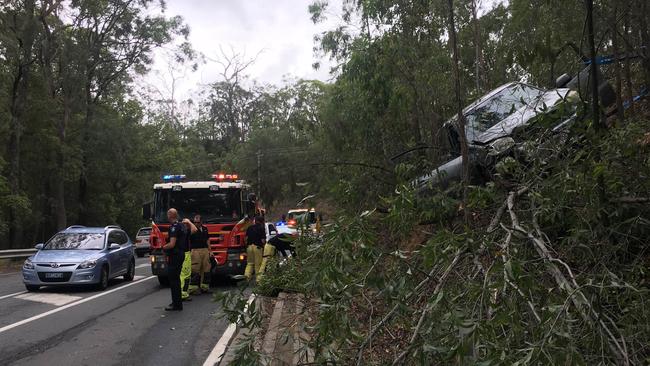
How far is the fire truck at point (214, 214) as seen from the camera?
12438 mm

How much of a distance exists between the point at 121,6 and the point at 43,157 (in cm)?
973

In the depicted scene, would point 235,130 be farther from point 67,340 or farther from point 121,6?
point 67,340

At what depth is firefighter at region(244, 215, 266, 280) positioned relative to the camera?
457 inches

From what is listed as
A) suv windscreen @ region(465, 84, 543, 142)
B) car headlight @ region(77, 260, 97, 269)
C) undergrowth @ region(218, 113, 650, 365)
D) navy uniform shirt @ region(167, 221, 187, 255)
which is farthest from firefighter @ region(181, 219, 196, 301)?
undergrowth @ region(218, 113, 650, 365)

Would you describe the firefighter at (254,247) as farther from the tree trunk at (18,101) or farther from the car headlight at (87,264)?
the tree trunk at (18,101)

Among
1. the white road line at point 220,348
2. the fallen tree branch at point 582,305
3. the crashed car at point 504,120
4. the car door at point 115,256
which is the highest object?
the crashed car at point 504,120

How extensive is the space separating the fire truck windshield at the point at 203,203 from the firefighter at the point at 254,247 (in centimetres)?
110

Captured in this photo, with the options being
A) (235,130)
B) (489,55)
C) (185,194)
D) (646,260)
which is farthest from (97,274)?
(235,130)

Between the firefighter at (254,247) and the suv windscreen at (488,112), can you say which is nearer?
the suv windscreen at (488,112)

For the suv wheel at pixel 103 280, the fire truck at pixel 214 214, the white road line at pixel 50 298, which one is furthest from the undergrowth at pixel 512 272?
the suv wheel at pixel 103 280

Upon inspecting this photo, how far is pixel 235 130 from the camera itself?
6638 centimetres

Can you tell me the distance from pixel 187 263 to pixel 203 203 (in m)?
2.55

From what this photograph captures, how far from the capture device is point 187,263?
1055cm

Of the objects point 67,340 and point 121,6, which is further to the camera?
point 121,6
